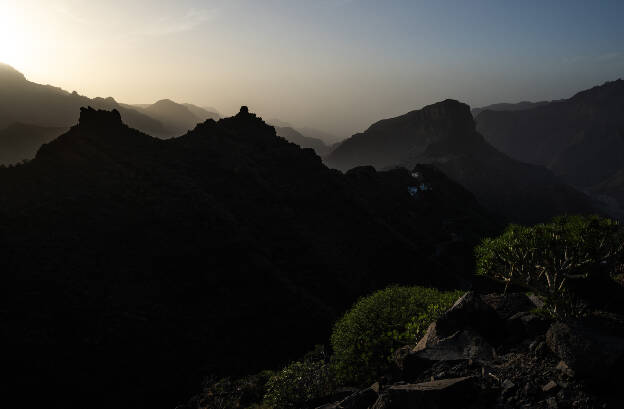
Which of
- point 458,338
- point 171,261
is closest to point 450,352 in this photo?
point 458,338

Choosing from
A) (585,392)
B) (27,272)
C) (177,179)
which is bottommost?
(27,272)

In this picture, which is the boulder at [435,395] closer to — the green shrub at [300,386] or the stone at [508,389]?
the stone at [508,389]

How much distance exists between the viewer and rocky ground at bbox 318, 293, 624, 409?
326 inches

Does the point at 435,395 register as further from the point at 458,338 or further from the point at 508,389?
the point at 458,338

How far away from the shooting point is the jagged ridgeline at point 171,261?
37406mm

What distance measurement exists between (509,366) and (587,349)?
6.68 ft

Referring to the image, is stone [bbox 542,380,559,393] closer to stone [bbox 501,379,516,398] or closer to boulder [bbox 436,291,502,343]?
stone [bbox 501,379,516,398]

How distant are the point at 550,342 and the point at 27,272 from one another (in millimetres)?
52208

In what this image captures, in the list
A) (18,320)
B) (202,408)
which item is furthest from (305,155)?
(202,408)

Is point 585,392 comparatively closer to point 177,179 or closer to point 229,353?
point 229,353

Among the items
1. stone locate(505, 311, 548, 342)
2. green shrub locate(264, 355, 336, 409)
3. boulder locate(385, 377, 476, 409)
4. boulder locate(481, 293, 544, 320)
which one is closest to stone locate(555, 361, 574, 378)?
stone locate(505, 311, 548, 342)

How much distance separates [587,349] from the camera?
853 cm

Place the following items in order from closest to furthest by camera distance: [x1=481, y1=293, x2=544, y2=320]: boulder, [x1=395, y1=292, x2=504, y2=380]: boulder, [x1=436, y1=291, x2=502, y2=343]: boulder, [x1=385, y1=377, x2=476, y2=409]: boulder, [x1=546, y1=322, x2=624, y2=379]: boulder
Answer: [x1=546, y1=322, x2=624, y2=379]: boulder, [x1=385, y1=377, x2=476, y2=409]: boulder, [x1=395, y1=292, x2=504, y2=380]: boulder, [x1=436, y1=291, x2=502, y2=343]: boulder, [x1=481, y1=293, x2=544, y2=320]: boulder

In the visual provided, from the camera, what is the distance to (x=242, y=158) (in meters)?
81.4
